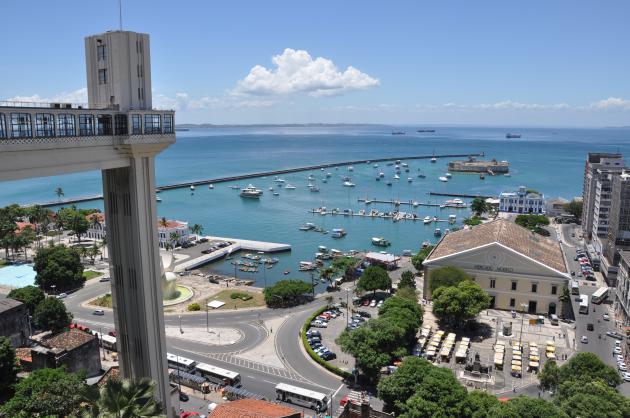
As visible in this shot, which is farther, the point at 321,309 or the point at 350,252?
A: the point at 350,252

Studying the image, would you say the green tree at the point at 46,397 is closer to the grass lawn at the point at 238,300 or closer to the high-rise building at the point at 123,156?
the high-rise building at the point at 123,156

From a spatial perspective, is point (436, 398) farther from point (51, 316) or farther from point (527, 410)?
point (51, 316)

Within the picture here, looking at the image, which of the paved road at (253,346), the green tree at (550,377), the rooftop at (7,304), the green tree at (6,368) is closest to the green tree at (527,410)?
the green tree at (550,377)

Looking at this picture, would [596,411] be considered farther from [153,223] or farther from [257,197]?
[257,197]

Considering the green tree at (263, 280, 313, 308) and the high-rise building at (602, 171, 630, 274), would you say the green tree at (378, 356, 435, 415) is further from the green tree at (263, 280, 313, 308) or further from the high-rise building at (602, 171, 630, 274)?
the high-rise building at (602, 171, 630, 274)

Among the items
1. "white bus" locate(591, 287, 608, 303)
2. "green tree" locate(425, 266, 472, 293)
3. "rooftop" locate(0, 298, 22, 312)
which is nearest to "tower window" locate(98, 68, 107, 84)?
"rooftop" locate(0, 298, 22, 312)

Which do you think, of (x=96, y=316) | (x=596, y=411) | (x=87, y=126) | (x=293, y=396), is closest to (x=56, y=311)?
(x=96, y=316)
